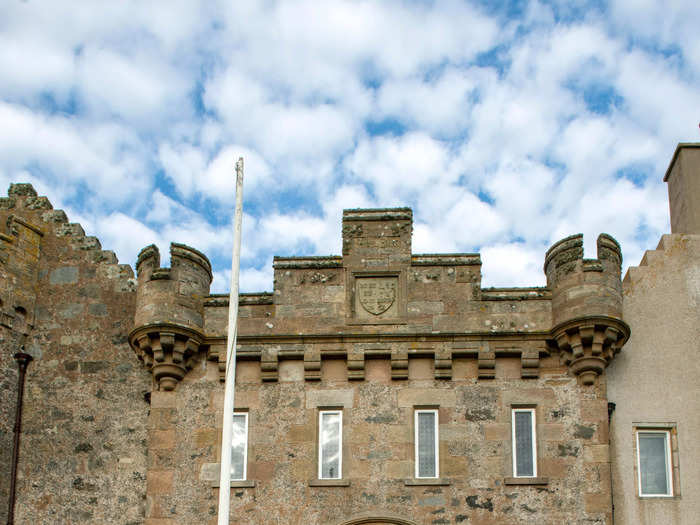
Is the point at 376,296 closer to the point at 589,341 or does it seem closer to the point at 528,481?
the point at 589,341

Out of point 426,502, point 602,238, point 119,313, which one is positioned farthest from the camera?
point 119,313

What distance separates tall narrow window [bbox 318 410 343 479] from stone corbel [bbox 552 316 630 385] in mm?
4034

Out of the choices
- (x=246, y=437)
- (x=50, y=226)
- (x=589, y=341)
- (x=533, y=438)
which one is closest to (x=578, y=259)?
(x=589, y=341)

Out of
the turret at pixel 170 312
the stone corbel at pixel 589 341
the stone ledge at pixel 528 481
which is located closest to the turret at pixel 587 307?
the stone corbel at pixel 589 341

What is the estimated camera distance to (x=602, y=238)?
19750 millimetres

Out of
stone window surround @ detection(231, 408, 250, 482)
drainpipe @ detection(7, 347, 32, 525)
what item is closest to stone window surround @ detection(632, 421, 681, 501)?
stone window surround @ detection(231, 408, 250, 482)

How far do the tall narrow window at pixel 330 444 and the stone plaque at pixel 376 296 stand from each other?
74.0 inches

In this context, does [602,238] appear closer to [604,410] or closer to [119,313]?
[604,410]

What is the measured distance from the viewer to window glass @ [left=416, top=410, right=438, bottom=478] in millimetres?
18844

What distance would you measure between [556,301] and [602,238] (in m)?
1.41

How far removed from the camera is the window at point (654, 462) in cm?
1902

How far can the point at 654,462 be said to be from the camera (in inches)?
756

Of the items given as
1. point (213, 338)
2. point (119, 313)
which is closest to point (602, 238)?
point (213, 338)

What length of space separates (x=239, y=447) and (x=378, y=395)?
8.37ft
